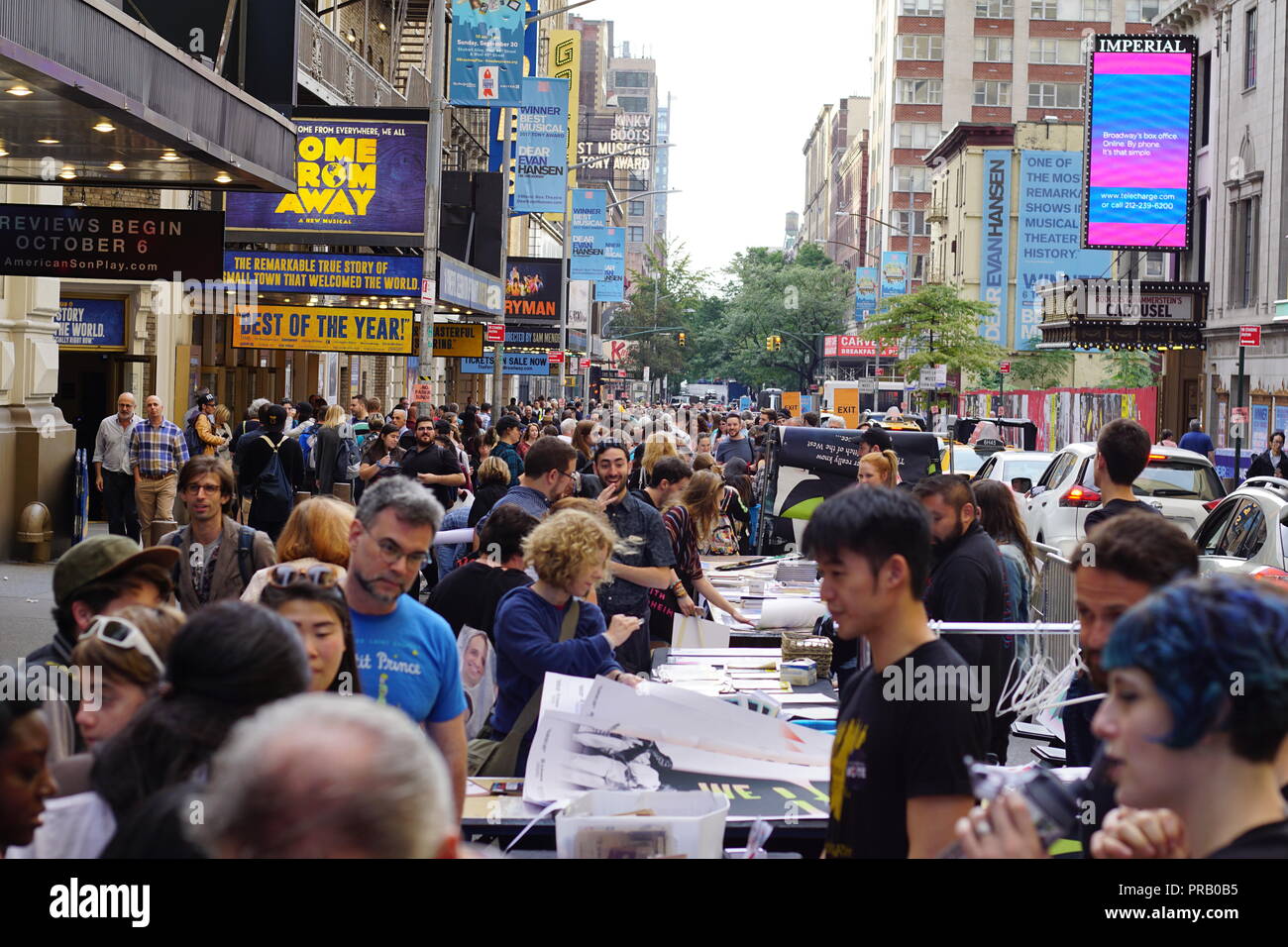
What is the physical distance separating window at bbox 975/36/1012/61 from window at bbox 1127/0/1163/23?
865cm

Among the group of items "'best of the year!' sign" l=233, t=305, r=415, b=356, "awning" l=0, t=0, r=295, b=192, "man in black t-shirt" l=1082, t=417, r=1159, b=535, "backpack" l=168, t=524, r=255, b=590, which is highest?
"awning" l=0, t=0, r=295, b=192

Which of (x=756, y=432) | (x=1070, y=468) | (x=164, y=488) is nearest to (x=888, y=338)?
(x=756, y=432)

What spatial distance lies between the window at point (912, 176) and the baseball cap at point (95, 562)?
344ft

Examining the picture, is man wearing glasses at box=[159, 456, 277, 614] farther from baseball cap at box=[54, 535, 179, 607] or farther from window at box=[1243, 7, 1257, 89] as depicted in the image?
window at box=[1243, 7, 1257, 89]

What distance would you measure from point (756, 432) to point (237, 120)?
61.4ft

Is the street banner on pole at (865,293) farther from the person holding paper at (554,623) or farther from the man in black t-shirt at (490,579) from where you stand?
the person holding paper at (554,623)

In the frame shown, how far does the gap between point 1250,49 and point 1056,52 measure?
63.5 metres

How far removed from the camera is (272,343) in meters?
22.3

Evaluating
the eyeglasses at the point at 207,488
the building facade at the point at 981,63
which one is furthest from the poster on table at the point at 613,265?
the building facade at the point at 981,63

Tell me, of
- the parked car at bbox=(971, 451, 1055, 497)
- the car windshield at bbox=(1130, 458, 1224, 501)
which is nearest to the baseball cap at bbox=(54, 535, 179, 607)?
the car windshield at bbox=(1130, 458, 1224, 501)

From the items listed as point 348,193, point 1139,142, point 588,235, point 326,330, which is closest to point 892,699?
point 326,330

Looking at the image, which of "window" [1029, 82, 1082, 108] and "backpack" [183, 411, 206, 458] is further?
"window" [1029, 82, 1082, 108]

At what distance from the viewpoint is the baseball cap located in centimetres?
465

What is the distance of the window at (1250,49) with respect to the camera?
128ft
